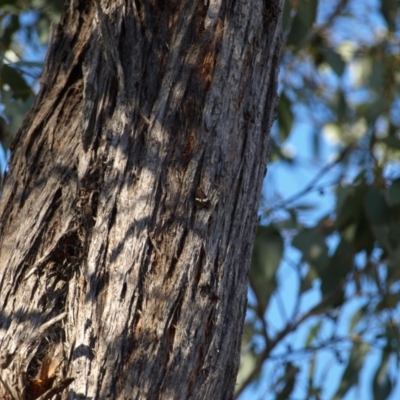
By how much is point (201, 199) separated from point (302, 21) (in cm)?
173

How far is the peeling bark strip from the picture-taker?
106 cm

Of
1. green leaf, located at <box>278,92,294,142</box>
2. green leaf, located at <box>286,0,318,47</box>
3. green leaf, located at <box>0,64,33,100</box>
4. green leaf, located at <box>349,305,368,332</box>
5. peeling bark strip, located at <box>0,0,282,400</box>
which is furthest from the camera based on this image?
green leaf, located at <box>349,305,368,332</box>

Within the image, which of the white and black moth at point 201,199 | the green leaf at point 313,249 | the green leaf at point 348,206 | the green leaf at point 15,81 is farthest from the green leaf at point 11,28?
the white and black moth at point 201,199

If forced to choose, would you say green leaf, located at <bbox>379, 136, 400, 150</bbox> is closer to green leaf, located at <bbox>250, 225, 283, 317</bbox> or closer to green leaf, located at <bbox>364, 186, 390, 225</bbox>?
green leaf, located at <bbox>364, 186, 390, 225</bbox>

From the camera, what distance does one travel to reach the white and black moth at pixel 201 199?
1155 mm

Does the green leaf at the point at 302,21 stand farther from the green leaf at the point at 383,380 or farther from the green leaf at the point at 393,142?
the green leaf at the point at 383,380

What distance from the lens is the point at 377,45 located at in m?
3.96

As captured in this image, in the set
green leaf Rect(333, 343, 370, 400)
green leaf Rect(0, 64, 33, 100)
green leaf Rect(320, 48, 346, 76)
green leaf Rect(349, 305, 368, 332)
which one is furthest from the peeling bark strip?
green leaf Rect(349, 305, 368, 332)

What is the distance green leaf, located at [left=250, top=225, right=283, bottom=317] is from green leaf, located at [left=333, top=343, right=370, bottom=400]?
0.53 m

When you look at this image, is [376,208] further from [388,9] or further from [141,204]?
[141,204]

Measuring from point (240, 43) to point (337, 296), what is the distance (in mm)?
2098

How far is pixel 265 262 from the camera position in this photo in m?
3.04

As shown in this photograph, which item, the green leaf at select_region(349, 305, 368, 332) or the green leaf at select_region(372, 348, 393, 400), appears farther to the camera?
the green leaf at select_region(349, 305, 368, 332)

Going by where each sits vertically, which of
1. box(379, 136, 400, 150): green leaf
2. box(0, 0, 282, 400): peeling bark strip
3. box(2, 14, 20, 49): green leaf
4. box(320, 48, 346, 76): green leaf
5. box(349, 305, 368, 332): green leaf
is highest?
box(320, 48, 346, 76): green leaf
